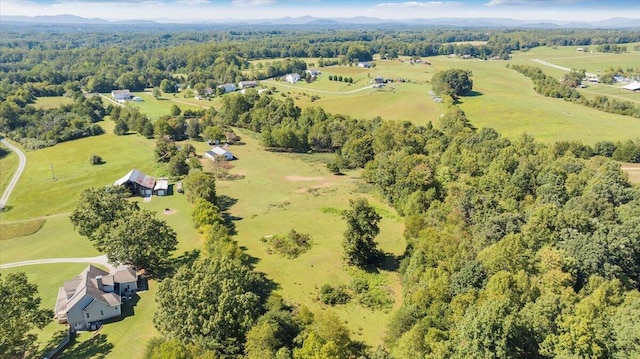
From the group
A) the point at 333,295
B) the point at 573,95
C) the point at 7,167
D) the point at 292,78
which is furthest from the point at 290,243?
the point at 292,78

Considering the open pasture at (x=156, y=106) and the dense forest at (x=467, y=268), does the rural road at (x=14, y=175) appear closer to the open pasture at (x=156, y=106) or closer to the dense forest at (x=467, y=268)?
the dense forest at (x=467, y=268)

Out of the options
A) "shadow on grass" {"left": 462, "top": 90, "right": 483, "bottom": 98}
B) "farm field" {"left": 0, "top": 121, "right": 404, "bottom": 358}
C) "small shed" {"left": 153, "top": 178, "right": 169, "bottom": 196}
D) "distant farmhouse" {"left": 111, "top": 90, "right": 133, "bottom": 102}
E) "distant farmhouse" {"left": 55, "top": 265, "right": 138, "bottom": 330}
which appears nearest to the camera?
"distant farmhouse" {"left": 55, "top": 265, "right": 138, "bottom": 330}

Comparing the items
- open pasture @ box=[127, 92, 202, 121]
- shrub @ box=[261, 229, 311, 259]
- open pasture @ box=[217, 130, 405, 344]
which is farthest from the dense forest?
open pasture @ box=[127, 92, 202, 121]

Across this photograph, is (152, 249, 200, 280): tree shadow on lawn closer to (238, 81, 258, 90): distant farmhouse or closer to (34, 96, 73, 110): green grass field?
(34, 96, 73, 110): green grass field

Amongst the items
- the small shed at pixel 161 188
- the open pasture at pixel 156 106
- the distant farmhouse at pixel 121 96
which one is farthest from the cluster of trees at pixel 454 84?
the distant farmhouse at pixel 121 96

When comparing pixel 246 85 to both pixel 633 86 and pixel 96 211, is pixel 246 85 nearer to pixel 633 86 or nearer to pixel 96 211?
pixel 96 211
